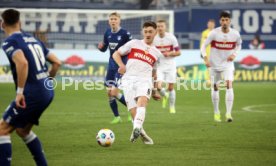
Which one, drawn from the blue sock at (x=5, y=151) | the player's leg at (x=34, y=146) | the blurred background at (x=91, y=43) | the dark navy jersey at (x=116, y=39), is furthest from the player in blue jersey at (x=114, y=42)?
the blurred background at (x=91, y=43)

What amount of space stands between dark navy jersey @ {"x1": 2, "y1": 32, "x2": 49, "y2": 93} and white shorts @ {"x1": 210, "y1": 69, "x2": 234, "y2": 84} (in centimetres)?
956

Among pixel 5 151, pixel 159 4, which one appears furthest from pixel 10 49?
pixel 159 4

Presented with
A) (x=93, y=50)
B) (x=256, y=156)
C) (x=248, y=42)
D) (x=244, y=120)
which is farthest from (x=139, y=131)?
(x=248, y=42)

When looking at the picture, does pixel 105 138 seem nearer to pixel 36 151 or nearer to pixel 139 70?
pixel 139 70

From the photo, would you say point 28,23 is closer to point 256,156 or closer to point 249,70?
point 249,70

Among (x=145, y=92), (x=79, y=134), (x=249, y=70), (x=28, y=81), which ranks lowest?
(x=249, y=70)

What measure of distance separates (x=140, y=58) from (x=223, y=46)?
553 cm

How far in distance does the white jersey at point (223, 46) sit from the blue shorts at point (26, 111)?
947 cm

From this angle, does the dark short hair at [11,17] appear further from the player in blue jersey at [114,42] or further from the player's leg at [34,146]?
the player in blue jersey at [114,42]

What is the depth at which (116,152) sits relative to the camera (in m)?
12.2

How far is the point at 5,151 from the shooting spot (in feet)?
29.9

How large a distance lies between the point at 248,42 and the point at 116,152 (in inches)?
1233

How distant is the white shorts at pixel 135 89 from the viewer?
13102 mm

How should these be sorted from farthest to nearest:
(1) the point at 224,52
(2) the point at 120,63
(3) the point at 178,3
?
(3) the point at 178,3 < (1) the point at 224,52 < (2) the point at 120,63
